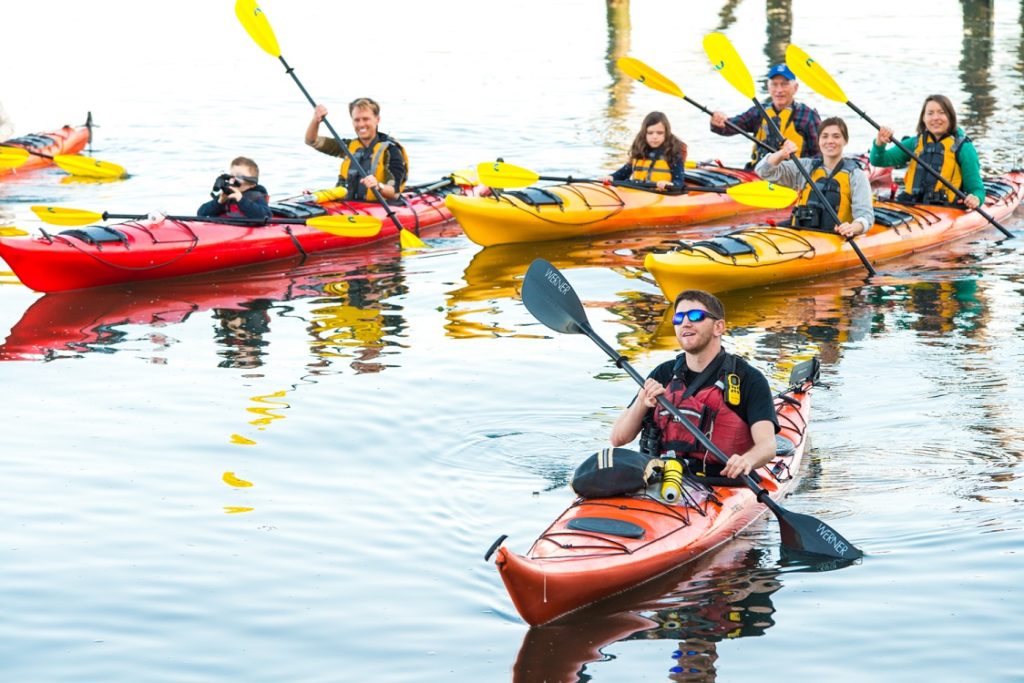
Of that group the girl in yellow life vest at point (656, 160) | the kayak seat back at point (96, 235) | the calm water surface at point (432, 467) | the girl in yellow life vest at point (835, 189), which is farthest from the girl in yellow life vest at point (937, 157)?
the kayak seat back at point (96, 235)

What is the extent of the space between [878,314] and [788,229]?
37.8 inches

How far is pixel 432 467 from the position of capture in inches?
270

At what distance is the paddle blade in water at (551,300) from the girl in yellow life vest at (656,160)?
16.4ft

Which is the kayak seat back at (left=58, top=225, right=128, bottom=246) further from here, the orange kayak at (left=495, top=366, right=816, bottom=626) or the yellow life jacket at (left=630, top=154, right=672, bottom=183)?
the orange kayak at (left=495, top=366, right=816, bottom=626)

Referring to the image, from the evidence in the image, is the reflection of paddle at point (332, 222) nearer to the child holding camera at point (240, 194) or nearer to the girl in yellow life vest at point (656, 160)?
the child holding camera at point (240, 194)

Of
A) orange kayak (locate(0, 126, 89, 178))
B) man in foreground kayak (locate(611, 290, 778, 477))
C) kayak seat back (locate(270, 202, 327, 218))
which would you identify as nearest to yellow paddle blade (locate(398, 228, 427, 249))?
kayak seat back (locate(270, 202, 327, 218))

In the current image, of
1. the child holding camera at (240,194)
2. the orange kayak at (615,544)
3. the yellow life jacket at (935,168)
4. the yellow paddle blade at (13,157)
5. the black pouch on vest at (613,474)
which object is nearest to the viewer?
the orange kayak at (615,544)

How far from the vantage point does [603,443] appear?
7062 mm

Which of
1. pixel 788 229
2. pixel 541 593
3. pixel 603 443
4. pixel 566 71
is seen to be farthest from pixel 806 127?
pixel 566 71

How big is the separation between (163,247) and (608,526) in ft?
19.2

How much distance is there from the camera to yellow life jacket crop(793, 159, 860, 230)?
32.3 feet

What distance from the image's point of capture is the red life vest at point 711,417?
18.7 ft

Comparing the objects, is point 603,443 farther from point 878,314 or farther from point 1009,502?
point 878,314

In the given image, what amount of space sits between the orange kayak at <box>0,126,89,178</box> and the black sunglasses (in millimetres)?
10124
